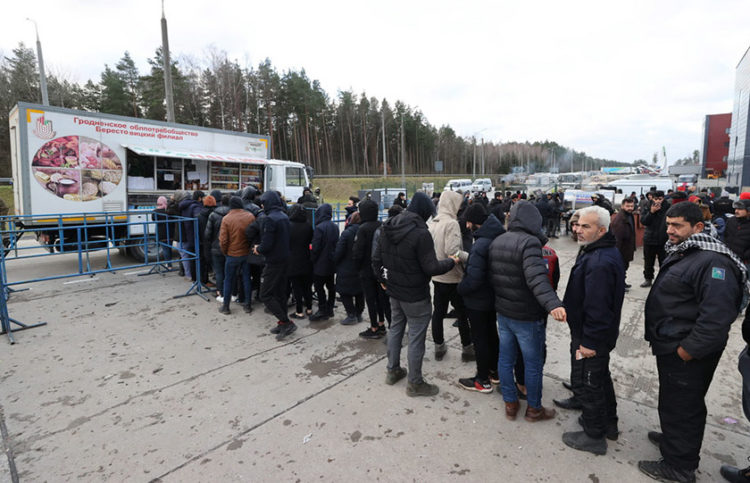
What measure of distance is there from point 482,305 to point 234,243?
11.9 feet

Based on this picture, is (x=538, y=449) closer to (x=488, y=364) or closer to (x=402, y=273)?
(x=488, y=364)

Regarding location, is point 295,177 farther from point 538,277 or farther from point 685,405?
point 685,405

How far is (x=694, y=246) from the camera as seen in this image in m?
2.25

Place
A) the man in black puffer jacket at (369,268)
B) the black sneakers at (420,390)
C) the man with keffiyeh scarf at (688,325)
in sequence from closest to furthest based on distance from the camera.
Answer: the man with keffiyeh scarf at (688,325) < the black sneakers at (420,390) < the man in black puffer jacket at (369,268)

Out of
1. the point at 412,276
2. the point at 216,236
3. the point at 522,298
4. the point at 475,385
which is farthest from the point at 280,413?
the point at 216,236

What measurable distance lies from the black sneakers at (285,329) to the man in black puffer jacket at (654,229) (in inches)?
236

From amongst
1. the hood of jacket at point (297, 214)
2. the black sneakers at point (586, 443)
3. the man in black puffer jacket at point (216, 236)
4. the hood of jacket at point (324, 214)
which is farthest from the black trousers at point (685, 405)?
the man in black puffer jacket at point (216, 236)

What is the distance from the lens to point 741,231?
530cm

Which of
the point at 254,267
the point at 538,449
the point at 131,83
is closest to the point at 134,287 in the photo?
the point at 254,267

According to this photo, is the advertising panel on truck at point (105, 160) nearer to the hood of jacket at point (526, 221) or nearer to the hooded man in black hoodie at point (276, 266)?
the hooded man in black hoodie at point (276, 266)

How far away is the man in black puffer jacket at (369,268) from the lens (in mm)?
4445

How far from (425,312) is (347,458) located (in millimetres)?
1307

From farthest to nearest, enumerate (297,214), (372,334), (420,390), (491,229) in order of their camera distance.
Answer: (297,214) < (372,334) < (420,390) < (491,229)

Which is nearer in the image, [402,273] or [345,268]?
[402,273]
